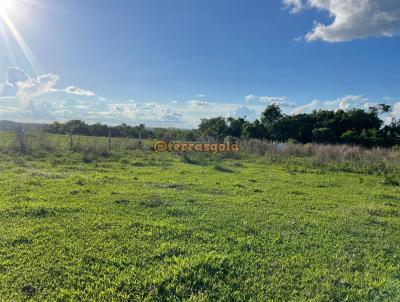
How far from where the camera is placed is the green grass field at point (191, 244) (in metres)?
2.99

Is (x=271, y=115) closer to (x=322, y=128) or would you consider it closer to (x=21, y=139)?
(x=322, y=128)

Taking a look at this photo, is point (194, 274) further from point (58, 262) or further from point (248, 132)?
point (248, 132)

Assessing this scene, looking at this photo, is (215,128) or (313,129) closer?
(313,129)

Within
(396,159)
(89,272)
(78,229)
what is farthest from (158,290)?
(396,159)

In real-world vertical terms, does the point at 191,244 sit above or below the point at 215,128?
below

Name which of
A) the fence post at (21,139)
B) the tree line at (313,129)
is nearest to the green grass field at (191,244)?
the fence post at (21,139)

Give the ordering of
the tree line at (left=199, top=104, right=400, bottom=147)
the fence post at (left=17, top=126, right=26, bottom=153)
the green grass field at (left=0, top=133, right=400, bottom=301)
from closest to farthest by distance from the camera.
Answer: the green grass field at (left=0, top=133, right=400, bottom=301), the fence post at (left=17, top=126, right=26, bottom=153), the tree line at (left=199, top=104, right=400, bottom=147)

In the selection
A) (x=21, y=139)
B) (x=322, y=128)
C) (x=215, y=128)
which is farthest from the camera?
(x=215, y=128)

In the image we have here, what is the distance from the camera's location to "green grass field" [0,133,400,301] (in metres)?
2.99

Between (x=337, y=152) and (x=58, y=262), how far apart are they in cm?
1566

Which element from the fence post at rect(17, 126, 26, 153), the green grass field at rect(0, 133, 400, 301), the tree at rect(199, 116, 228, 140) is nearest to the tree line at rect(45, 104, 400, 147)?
the tree at rect(199, 116, 228, 140)

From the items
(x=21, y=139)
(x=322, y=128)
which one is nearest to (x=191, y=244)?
(x=21, y=139)

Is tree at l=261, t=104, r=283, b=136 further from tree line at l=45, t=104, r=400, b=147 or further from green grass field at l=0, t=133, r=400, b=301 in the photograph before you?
green grass field at l=0, t=133, r=400, b=301

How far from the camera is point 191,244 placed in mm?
3951
